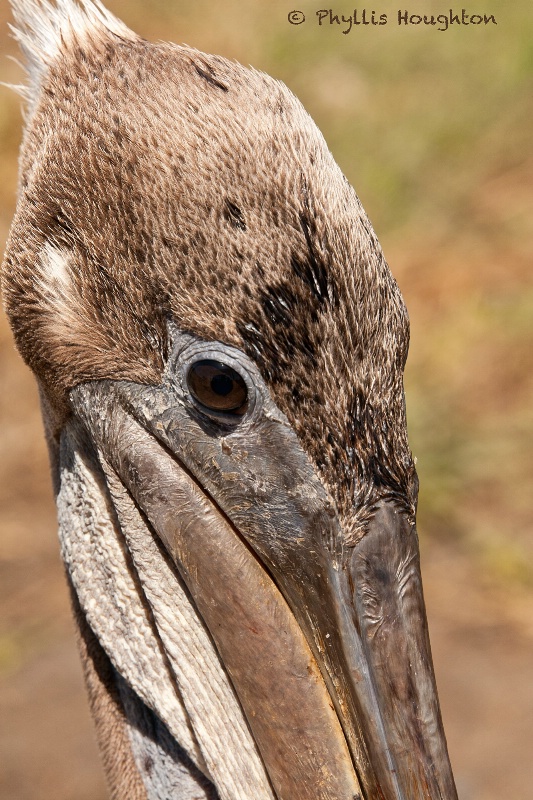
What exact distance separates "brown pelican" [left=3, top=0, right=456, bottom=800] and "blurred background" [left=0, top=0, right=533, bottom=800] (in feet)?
9.58

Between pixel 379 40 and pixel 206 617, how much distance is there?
947 centimetres

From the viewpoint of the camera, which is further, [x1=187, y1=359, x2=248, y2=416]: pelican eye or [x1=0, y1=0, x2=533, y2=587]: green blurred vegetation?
[x1=0, y1=0, x2=533, y2=587]: green blurred vegetation

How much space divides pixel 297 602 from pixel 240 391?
45 cm

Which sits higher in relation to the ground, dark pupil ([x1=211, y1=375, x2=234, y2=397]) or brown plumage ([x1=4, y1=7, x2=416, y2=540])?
brown plumage ([x1=4, y1=7, x2=416, y2=540])

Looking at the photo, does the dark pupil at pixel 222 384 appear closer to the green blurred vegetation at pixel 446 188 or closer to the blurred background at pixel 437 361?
the blurred background at pixel 437 361

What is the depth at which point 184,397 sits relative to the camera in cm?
201

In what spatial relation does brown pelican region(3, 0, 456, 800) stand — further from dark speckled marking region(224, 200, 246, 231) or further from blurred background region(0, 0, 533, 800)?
blurred background region(0, 0, 533, 800)

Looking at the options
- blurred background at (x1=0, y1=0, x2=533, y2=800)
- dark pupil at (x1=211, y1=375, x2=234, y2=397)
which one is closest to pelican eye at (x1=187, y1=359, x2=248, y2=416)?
dark pupil at (x1=211, y1=375, x2=234, y2=397)

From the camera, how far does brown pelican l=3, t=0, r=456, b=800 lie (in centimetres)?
188

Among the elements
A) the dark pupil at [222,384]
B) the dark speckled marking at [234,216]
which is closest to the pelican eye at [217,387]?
the dark pupil at [222,384]

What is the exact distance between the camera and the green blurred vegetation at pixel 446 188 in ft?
21.1

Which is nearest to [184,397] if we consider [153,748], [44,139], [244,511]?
[244,511]

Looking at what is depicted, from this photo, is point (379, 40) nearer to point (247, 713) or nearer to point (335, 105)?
point (335, 105)

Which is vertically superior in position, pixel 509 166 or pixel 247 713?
pixel 509 166
